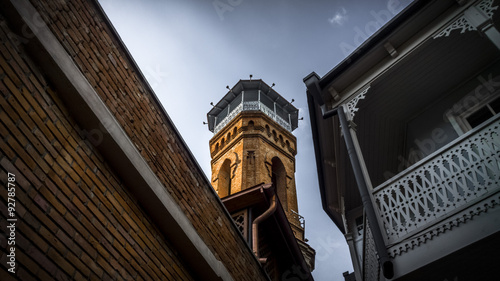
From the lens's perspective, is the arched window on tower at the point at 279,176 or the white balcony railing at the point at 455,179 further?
the arched window on tower at the point at 279,176

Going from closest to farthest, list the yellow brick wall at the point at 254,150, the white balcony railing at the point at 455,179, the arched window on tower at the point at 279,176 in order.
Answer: the white balcony railing at the point at 455,179, the yellow brick wall at the point at 254,150, the arched window on tower at the point at 279,176

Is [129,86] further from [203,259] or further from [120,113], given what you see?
[203,259]

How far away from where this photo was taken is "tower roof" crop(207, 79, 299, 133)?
24.7 metres

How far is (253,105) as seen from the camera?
24.4 m

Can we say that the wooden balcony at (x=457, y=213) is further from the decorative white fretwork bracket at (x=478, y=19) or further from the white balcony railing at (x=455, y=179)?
the decorative white fretwork bracket at (x=478, y=19)

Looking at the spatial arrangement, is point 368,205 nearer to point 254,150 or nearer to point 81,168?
point 81,168

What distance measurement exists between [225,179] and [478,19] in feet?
56.9

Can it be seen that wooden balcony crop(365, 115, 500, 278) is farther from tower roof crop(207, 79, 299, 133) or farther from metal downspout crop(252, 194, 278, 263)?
tower roof crop(207, 79, 299, 133)

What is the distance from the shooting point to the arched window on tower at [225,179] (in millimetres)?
20723

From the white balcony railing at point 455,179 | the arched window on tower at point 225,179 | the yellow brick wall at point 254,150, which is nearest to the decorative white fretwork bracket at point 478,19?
the white balcony railing at point 455,179

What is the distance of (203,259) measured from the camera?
417cm

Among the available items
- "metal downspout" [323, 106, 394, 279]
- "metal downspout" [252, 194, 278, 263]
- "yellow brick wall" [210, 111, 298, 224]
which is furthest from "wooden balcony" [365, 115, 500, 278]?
"yellow brick wall" [210, 111, 298, 224]

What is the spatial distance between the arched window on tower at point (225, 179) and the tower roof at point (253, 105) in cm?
389

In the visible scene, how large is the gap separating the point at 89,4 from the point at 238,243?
4014 millimetres
